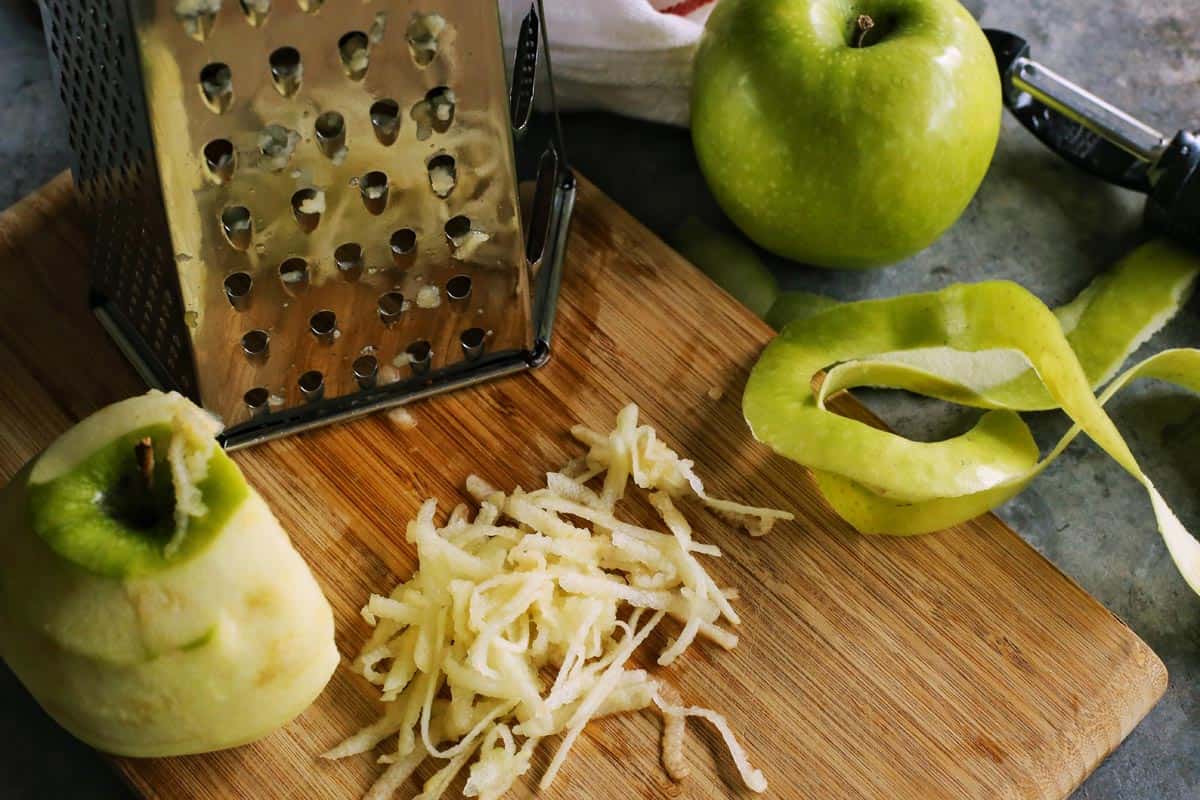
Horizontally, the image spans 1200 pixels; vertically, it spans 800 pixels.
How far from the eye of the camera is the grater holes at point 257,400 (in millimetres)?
1328

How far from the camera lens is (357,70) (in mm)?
1117

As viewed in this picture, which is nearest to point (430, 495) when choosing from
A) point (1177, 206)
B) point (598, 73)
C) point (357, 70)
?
point (357, 70)

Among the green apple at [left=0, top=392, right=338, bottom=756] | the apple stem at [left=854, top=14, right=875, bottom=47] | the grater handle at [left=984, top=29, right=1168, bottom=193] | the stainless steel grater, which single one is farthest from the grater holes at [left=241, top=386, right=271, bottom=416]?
the grater handle at [left=984, top=29, right=1168, bottom=193]

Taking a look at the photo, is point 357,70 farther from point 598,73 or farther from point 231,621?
point 598,73

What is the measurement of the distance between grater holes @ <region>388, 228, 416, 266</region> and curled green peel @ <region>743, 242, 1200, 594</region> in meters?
0.35

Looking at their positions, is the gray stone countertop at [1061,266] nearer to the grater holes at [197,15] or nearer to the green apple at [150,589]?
the green apple at [150,589]

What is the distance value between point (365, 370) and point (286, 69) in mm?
353

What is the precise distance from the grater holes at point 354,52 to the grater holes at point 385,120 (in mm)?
44

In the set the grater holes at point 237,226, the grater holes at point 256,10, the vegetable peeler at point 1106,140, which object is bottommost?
the vegetable peeler at point 1106,140

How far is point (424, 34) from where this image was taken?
1119 millimetres

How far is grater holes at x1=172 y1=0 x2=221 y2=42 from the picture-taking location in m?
1.02

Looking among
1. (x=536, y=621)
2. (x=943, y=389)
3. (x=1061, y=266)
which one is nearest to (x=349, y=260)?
(x=536, y=621)

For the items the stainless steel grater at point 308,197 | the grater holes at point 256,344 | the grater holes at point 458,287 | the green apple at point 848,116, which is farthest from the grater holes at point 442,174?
the green apple at point 848,116

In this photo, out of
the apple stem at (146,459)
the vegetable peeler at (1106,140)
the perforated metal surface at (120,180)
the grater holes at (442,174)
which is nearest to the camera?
the apple stem at (146,459)
